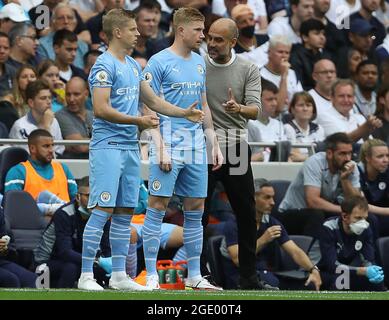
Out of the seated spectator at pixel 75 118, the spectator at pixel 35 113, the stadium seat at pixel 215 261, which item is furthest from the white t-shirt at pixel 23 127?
the stadium seat at pixel 215 261

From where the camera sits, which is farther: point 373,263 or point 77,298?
point 373,263

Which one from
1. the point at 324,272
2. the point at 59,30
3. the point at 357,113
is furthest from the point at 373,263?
the point at 59,30

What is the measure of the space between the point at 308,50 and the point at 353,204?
4.87m

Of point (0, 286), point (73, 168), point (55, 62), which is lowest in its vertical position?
point (0, 286)

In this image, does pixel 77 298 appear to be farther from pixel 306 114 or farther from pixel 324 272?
pixel 306 114

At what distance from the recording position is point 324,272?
13844 mm

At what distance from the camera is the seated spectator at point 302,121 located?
16.1 meters

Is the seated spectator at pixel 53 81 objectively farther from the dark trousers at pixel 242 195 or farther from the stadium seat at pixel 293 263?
the dark trousers at pixel 242 195

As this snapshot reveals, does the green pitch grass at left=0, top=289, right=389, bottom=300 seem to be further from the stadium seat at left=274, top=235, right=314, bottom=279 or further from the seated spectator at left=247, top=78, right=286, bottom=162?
the seated spectator at left=247, top=78, right=286, bottom=162

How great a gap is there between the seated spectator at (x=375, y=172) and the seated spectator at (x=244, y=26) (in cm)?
302

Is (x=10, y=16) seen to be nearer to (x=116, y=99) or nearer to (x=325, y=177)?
(x=325, y=177)

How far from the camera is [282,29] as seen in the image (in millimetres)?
18547
